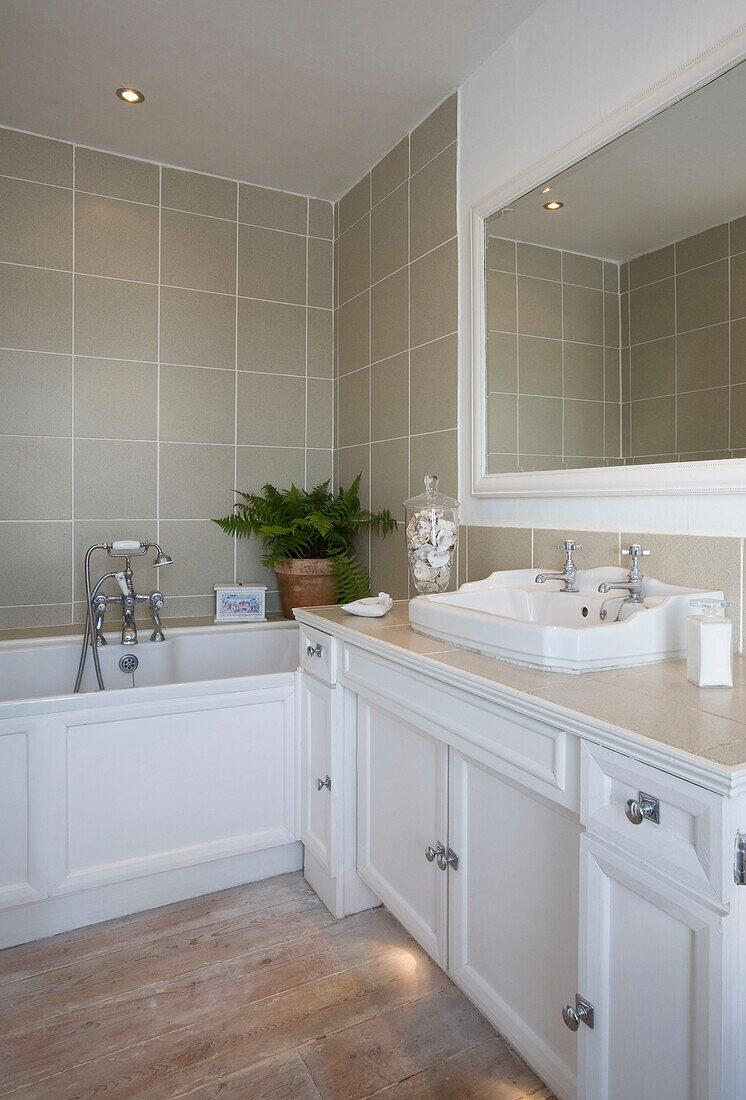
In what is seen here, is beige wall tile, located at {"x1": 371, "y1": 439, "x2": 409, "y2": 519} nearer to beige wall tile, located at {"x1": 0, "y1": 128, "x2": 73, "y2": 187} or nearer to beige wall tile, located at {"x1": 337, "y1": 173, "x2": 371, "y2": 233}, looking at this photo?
beige wall tile, located at {"x1": 337, "y1": 173, "x2": 371, "y2": 233}

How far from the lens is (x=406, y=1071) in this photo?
1306 mm

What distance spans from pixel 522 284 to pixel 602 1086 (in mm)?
1686

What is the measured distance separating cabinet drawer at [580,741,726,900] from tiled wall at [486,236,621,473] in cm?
85

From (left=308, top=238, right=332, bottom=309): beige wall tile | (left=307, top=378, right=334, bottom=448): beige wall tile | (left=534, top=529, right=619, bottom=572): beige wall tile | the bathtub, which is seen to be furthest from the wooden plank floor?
(left=308, top=238, right=332, bottom=309): beige wall tile

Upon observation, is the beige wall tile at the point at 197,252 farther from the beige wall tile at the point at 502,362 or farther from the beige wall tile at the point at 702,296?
the beige wall tile at the point at 702,296

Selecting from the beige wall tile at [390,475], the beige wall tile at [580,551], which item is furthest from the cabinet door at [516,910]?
the beige wall tile at [390,475]

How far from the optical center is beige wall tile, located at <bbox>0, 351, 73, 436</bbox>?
95.8 inches

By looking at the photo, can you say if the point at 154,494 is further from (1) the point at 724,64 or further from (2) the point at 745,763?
(2) the point at 745,763

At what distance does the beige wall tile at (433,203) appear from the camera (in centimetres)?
212

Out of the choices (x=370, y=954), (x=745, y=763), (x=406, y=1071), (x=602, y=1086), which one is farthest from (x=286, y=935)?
(x=745, y=763)

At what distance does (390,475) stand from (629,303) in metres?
1.13

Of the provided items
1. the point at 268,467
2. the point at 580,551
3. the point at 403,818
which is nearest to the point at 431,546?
the point at 580,551

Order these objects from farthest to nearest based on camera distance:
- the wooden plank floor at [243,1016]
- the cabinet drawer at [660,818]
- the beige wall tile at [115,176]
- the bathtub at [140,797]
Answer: the beige wall tile at [115,176] → the bathtub at [140,797] → the wooden plank floor at [243,1016] → the cabinet drawer at [660,818]

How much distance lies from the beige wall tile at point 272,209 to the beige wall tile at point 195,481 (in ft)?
3.11
